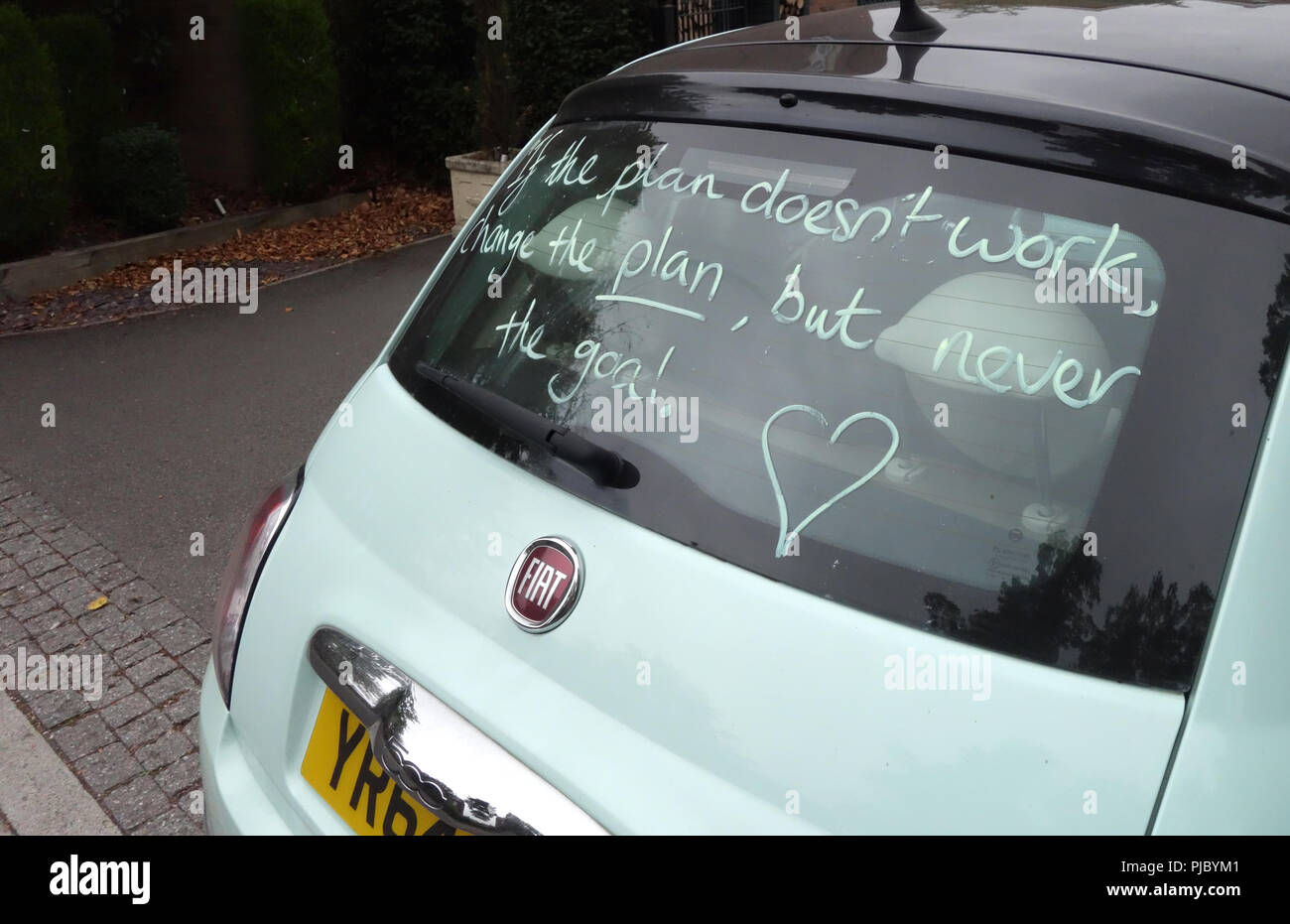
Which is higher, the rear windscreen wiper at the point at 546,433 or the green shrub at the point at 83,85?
the green shrub at the point at 83,85

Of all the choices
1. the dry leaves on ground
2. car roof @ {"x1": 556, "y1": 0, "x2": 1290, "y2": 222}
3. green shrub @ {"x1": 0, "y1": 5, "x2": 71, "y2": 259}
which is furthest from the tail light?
green shrub @ {"x1": 0, "y1": 5, "x2": 71, "y2": 259}

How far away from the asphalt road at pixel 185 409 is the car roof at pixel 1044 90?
3122 mm

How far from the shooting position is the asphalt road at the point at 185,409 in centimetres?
478

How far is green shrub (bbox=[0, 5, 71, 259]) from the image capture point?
25.7 ft

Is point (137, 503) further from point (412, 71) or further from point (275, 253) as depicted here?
point (412, 71)

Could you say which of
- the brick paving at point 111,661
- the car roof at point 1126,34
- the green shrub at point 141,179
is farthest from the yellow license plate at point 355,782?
the green shrub at point 141,179

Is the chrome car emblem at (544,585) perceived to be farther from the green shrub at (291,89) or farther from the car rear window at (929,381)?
the green shrub at (291,89)

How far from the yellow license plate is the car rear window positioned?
49 centimetres

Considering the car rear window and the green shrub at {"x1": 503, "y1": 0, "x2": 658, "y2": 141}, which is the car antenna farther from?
the green shrub at {"x1": 503, "y1": 0, "x2": 658, "y2": 141}

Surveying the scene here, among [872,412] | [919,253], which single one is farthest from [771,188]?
[872,412]

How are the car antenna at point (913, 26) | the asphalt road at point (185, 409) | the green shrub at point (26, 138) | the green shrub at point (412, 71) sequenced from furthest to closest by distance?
the green shrub at point (412, 71) < the green shrub at point (26, 138) < the asphalt road at point (185, 409) < the car antenna at point (913, 26)

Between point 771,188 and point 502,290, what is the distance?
1.93ft

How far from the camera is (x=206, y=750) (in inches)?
74.8
